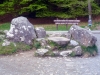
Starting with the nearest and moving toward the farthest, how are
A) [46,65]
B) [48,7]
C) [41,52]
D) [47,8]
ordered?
[46,65], [41,52], [47,8], [48,7]

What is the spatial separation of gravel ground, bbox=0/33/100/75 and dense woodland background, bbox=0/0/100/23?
1258 centimetres

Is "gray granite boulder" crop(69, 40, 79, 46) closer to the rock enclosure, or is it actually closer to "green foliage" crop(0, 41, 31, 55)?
the rock enclosure

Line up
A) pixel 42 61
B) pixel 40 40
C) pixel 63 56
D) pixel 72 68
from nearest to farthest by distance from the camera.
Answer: pixel 72 68, pixel 42 61, pixel 63 56, pixel 40 40

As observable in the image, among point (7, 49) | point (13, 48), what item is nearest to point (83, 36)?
→ point (13, 48)

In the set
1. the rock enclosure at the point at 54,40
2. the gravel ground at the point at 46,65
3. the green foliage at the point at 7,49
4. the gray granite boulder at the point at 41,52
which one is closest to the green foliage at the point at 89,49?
the rock enclosure at the point at 54,40

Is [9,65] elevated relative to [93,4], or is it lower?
elevated

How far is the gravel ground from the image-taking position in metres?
8.19

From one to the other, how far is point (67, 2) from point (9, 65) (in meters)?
14.5

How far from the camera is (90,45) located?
1088 cm

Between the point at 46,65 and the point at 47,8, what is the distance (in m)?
14.9

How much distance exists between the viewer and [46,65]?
909cm

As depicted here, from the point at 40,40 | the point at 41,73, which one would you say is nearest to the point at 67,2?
the point at 40,40

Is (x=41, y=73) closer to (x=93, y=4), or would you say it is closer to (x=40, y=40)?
(x=40, y=40)

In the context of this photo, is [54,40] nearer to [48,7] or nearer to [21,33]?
[21,33]
